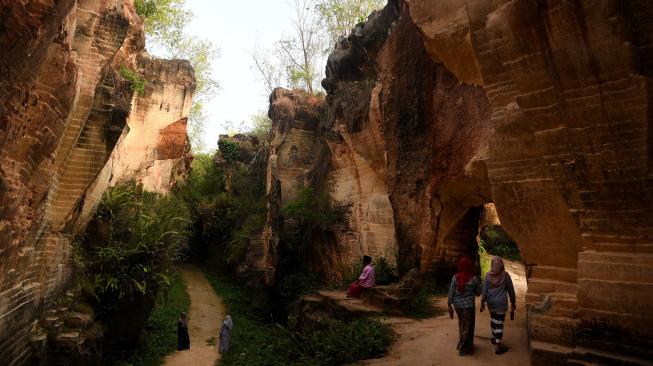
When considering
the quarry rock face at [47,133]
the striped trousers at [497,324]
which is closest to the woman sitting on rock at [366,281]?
the striped trousers at [497,324]

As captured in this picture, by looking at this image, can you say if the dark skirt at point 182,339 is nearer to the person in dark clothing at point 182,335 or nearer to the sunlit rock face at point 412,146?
the person in dark clothing at point 182,335

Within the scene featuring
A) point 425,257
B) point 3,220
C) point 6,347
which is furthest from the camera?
point 425,257

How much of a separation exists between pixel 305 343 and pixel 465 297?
13.5 feet

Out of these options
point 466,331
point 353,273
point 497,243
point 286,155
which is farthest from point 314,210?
point 466,331

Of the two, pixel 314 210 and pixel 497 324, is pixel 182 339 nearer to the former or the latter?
pixel 314 210

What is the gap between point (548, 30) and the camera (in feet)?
14.2

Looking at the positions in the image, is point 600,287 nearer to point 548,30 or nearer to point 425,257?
point 548,30

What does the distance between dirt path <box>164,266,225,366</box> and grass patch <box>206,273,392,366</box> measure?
600 mm

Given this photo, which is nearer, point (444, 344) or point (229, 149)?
point (444, 344)

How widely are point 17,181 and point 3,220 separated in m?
0.52

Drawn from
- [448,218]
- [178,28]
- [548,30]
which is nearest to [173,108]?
[178,28]

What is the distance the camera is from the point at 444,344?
6.05 metres

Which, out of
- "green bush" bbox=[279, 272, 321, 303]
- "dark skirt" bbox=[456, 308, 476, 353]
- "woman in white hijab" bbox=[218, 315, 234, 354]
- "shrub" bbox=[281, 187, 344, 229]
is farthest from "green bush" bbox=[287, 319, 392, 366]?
"green bush" bbox=[279, 272, 321, 303]

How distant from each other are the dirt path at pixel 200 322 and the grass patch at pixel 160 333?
324 millimetres
